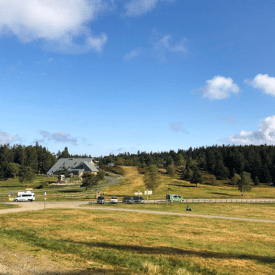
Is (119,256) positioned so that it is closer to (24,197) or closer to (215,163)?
(24,197)

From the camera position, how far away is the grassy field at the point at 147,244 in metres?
16.5

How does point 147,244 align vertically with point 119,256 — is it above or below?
below

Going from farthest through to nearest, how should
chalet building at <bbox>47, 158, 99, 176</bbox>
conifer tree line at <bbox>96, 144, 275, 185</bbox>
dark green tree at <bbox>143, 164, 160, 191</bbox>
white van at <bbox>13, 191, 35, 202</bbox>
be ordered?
conifer tree line at <bbox>96, 144, 275, 185</bbox>, chalet building at <bbox>47, 158, 99, 176</bbox>, dark green tree at <bbox>143, 164, 160, 191</bbox>, white van at <bbox>13, 191, 35, 202</bbox>

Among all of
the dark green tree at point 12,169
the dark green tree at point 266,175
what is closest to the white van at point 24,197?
the dark green tree at point 12,169

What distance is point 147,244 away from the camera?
70.4 feet

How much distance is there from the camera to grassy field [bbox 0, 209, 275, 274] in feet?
54.0

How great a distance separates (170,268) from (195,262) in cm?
245

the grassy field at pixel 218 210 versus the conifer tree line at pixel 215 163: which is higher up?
the conifer tree line at pixel 215 163

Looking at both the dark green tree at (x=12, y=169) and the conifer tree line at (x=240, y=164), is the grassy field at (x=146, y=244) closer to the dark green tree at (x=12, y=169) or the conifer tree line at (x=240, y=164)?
the conifer tree line at (x=240, y=164)

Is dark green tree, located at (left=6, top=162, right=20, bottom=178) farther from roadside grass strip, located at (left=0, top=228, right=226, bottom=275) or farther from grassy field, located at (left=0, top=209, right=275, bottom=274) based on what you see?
roadside grass strip, located at (left=0, top=228, right=226, bottom=275)

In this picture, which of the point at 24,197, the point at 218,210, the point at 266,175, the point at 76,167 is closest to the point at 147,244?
the point at 218,210

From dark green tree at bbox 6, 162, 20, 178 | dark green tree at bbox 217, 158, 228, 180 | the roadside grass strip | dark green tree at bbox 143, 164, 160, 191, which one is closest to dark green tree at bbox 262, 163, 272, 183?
dark green tree at bbox 217, 158, 228, 180

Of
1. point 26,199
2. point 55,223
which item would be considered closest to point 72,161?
point 26,199

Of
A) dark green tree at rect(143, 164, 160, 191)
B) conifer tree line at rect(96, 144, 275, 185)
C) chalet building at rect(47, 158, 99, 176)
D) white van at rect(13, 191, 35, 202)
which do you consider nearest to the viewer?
white van at rect(13, 191, 35, 202)
